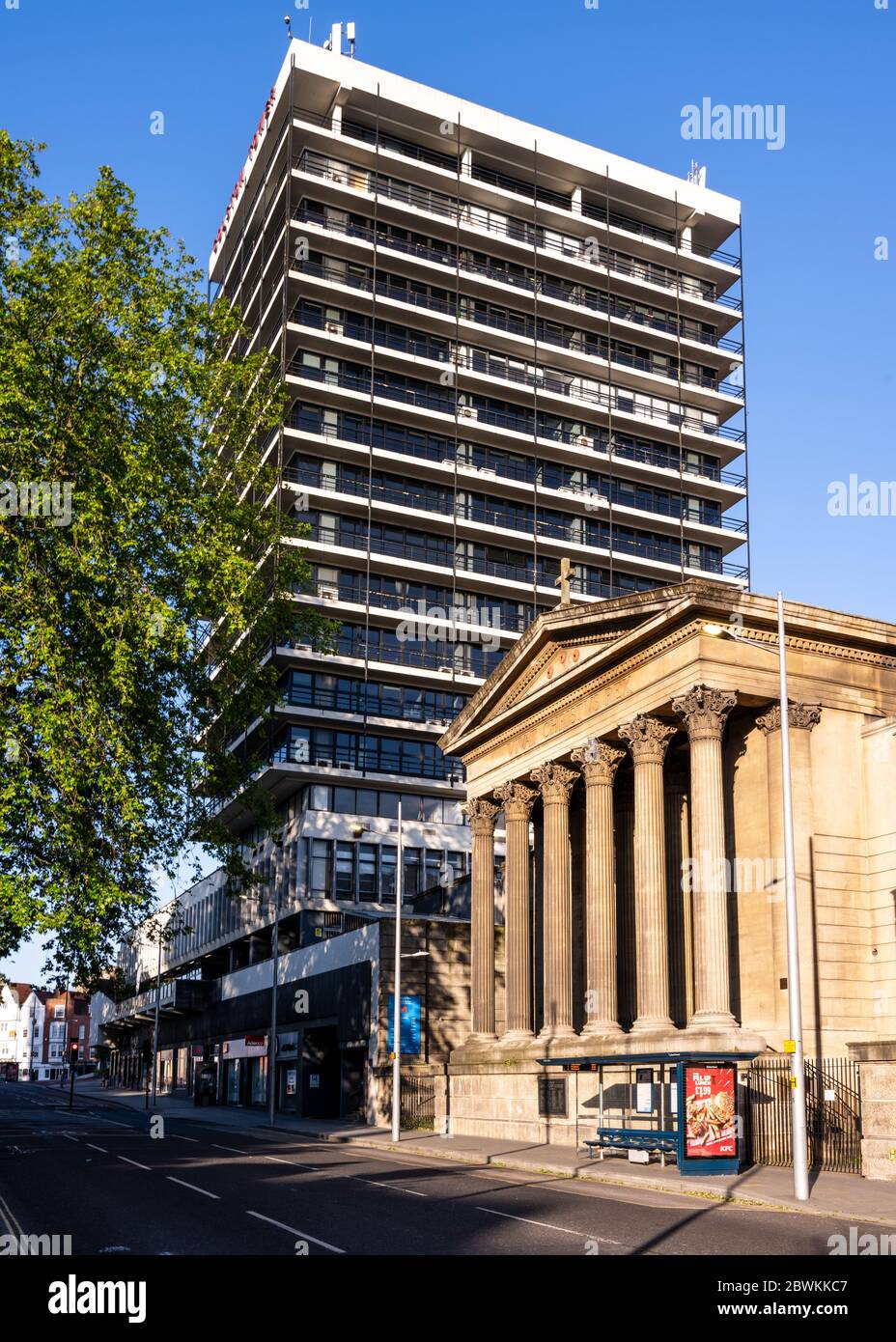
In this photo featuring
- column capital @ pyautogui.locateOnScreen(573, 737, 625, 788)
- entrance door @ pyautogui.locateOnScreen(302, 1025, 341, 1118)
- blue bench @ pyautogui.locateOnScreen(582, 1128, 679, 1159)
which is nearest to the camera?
blue bench @ pyautogui.locateOnScreen(582, 1128, 679, 1159)

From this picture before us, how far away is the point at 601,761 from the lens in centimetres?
3884

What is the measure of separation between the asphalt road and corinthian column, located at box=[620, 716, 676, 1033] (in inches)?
293

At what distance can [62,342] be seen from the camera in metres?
33.2

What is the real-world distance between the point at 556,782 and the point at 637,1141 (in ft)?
50.5

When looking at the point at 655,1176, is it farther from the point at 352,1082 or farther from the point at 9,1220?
the point at 352,1082

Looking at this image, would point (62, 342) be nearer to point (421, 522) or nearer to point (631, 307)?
point (421, 522)

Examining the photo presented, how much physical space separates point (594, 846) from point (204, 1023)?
5129 centimetres

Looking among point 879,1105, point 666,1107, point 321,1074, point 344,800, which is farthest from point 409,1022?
point 879,1105

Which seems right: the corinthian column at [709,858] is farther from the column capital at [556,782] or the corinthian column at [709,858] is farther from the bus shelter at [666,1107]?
the column capital at [556,782]

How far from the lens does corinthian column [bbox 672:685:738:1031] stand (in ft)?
104

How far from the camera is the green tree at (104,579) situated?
2934 centimetres

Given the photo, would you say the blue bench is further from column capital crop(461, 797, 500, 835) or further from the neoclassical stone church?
column capital crop(461, 797, 500, 835)

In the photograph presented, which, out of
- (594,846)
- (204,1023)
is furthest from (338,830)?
(594,846)

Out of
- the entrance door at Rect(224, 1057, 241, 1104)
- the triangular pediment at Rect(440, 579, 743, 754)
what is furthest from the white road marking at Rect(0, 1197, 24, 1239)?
the entrance door at Rect(224, 1057, 241, 1104)
